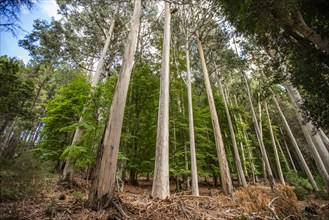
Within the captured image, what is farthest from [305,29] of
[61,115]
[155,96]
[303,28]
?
[61,115]

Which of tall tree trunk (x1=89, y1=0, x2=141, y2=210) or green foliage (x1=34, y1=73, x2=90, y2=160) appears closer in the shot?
tall tree trunk (x1=89, y1=0, x2=141, y2=210)

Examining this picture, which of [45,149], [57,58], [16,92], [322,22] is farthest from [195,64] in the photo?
[16,92]

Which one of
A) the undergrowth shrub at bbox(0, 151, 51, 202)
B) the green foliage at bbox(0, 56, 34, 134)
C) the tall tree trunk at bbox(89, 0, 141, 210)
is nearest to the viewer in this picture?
the tall tree trunk at bbox(89, 0, 141, 210)

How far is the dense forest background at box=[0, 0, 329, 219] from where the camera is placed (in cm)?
448

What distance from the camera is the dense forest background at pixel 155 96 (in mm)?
4484

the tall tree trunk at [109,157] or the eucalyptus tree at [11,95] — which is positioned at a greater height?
the eucalyptus tree at [11,95]

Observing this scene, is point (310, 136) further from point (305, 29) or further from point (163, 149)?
point (163, 149)

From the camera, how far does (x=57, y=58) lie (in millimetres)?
12570

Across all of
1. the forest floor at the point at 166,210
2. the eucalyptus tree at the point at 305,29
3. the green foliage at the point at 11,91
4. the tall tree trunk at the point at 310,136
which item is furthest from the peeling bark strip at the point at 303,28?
the green foliage at the point at 11,91

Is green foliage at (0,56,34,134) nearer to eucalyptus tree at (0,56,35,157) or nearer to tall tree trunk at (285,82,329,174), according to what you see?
eucalyptus tree at (0,56,35,157)

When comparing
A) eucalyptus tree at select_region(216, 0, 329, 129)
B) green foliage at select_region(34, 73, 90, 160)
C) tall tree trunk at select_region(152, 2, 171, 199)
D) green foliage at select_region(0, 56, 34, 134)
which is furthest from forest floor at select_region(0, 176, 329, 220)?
green foliage at select_region(0, 56, 34, 134)

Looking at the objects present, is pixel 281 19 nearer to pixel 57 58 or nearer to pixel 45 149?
pixel 45 149

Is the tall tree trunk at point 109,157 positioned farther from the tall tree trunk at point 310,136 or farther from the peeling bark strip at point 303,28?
the tall tree trunk at point 310,136

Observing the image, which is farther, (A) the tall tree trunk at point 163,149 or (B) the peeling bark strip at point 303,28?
(A) the tall tree trunk at point 163,149
